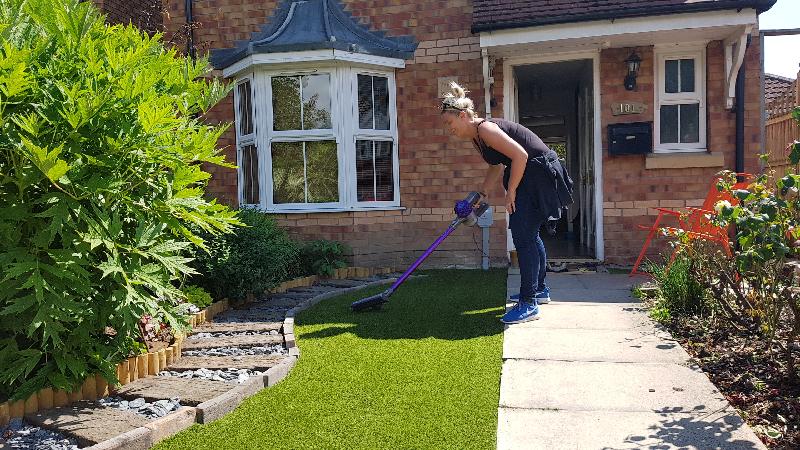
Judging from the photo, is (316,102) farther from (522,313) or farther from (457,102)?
(522,313)

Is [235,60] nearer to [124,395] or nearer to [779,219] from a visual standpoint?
[124,395]

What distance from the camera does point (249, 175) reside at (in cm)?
798

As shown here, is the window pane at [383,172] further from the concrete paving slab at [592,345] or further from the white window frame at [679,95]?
the concrete paving slab at [592,345]

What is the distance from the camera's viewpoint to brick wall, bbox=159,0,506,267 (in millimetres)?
7438

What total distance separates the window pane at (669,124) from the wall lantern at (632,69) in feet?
1.65

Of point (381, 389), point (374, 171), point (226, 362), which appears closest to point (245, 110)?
point (374, 171)

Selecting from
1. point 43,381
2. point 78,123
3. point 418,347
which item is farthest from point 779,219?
point 43,381

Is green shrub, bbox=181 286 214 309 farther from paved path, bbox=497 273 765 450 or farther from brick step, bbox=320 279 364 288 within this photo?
brick step, bbox=320 279 364 288

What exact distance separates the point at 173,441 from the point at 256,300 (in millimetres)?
3080

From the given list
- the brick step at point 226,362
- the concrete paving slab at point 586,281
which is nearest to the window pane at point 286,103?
the concrete paving slab at point 586,281

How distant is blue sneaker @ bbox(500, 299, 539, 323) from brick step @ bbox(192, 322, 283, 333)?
1688mm

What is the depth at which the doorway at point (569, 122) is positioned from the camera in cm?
802

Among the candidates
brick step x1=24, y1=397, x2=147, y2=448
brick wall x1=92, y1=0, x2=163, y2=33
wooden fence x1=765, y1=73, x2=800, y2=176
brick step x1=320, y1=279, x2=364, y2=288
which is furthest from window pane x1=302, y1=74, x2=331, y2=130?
wooden fence x1=765, y1=73, x2=800, y2=176

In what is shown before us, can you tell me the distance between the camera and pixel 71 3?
2895mm
